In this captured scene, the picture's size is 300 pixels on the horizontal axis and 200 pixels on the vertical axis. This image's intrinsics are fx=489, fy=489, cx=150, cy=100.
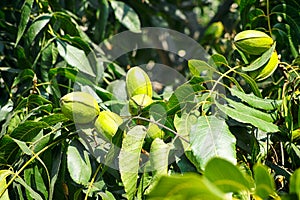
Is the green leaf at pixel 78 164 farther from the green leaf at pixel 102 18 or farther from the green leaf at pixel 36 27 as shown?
the green leaf at pixel 102 18

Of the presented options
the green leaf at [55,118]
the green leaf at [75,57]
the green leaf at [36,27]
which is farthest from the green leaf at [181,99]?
the green leaf at [36,27]

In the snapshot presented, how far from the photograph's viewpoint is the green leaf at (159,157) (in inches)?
35.8

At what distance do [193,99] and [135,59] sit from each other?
1.06 metres

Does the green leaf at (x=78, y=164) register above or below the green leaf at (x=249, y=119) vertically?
below

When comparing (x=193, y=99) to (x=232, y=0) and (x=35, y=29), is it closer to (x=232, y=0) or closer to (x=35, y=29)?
(x=35, y=29)

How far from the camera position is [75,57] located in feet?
4.47

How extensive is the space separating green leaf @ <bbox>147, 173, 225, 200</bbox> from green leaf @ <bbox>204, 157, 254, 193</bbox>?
0.05 metres

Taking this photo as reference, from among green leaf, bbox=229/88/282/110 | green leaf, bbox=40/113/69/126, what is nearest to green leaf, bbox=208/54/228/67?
green leaf, bbox=229/88/282/110

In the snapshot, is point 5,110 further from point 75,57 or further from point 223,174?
point 223,174

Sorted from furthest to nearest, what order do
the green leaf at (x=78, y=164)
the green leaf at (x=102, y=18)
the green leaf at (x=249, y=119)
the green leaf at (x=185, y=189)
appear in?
the green leaf at (x=102, y=18)
the green leaf at (x=78, y=164)
the green leaf at (x=249, y=119)
the green leaf at (x=185, y=189)

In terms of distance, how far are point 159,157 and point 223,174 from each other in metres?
0.38

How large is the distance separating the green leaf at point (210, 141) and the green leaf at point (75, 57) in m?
0.52

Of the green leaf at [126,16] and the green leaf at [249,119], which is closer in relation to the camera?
the green leaf at [249,119]

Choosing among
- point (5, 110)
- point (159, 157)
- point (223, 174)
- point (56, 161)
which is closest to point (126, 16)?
point (5, 110)
